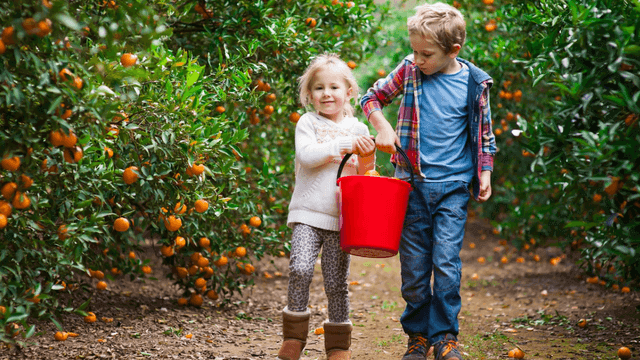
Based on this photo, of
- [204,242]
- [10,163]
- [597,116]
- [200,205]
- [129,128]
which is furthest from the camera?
[204,242]

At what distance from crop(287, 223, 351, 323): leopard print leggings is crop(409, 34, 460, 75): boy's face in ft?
3.17

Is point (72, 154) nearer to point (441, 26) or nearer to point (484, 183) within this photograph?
point (441, 26)

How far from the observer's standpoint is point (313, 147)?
9.82 ft

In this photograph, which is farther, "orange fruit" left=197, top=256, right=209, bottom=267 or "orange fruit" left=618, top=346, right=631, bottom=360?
"orange fruit" left=197, top=256, right=209, bottom=267

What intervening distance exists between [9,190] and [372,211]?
4.88 feet

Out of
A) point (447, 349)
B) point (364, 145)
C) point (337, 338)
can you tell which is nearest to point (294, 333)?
point (337, 338)

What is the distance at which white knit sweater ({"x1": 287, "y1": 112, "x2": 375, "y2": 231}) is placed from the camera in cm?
296

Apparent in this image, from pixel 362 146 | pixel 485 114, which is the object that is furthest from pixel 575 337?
pixel 362 146

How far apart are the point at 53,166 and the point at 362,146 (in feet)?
4.44

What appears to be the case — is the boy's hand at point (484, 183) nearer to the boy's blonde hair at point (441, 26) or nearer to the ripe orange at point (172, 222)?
the boy's blonde hair at point (441, 26)

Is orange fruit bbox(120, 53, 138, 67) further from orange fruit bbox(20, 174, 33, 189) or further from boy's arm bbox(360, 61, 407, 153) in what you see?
boy's arm bbox(360, 61, 407, 153)

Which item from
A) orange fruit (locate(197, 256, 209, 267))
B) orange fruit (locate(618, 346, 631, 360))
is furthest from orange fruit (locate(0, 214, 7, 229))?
orange fruit (locate(618, 346, 631, 360))

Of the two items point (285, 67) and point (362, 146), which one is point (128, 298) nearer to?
point (285, 67)

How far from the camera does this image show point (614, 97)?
2141 millimetres
